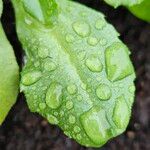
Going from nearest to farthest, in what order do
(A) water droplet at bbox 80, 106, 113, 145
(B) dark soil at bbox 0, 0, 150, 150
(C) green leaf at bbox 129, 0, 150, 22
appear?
(A) water droplet at bbox 80, 106, 113, 145 < (C) green leaf at bbox 129, 0, 150, 22 < (B) dark soil at bbox 0, 0, 150, 150

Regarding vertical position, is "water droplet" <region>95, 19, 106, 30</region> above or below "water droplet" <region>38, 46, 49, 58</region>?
above

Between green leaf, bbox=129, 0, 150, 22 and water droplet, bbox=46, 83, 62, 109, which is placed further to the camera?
green leaf, bbox=129, 0, 150, 22

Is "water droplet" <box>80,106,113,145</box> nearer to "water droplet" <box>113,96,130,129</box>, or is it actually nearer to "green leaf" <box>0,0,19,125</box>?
"water droplet" <box>113,96,130,129</box>

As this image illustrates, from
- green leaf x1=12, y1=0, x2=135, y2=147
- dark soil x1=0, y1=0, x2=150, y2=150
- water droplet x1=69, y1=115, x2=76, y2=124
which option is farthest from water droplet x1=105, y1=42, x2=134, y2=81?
dark soil x1=0, y1=0, x2=150, y2=150

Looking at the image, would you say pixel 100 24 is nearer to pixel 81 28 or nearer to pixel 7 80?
pixel 81 28

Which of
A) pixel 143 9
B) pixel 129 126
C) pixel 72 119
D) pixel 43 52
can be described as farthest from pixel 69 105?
pixel 129 126

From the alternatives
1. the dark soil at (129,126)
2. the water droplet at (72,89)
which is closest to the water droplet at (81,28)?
the water droplet at (72,89)
